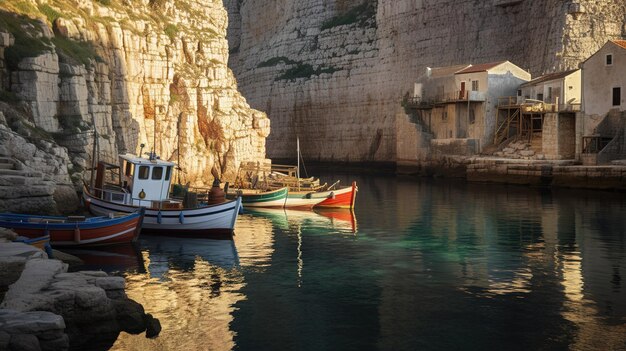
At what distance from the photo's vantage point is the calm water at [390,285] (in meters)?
16.2

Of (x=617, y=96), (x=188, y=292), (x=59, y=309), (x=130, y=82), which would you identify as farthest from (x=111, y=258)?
(x=617, y=96)

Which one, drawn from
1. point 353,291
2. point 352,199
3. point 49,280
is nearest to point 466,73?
point 352,199

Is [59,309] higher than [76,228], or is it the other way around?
[76,228]

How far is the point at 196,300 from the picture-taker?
62.6ft

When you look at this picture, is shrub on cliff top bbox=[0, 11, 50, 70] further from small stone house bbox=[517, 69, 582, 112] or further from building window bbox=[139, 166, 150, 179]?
small stone house bbox=[517, 69, 582, 112]

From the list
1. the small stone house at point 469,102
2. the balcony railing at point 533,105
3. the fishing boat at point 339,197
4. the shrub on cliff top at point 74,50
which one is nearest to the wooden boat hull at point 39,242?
the shrub on cliff top at point 74,50

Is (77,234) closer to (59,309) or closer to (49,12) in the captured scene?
(59,309)

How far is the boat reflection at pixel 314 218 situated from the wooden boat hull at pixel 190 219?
12.5 feet

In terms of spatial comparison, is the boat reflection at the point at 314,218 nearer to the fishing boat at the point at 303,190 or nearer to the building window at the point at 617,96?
the fishing boat at the point at 303,190

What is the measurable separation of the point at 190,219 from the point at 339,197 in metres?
13.0

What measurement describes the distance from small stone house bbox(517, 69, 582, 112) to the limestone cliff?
21.0m

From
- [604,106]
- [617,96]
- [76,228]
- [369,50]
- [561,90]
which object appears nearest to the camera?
[76,228]

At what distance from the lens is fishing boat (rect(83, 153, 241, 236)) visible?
29688 mm

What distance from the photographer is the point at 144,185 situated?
3120 centimetres
